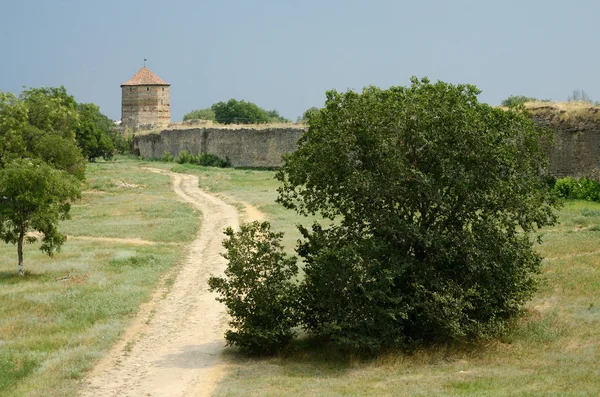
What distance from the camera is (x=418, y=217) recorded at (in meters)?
13.1

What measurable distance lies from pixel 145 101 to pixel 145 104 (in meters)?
0.31

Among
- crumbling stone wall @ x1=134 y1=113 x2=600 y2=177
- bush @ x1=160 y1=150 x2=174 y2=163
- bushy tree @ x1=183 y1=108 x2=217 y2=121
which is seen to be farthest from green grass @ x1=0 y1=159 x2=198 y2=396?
bushy tree @ x1=183 y1=108 x2=217 y2=121

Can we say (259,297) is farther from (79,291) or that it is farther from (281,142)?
(281,142)

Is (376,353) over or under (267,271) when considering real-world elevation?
under

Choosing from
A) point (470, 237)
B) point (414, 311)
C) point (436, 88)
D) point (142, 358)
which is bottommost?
point (142, 358)

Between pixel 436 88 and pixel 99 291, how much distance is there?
8815 millimetres

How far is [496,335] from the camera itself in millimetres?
12492

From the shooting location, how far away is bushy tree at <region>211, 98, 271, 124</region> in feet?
329

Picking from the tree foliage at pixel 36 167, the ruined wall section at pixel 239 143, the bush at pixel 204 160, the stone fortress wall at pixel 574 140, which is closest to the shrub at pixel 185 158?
the bush at pixel 204 160

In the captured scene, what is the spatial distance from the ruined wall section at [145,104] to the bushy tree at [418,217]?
69136 millimetres

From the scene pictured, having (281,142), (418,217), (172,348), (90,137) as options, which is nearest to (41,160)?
(172,348)

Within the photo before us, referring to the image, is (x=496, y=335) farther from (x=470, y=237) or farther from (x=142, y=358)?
(x=142, y=358)

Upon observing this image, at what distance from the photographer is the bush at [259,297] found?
12703 millimetres

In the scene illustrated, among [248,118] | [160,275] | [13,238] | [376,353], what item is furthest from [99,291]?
[248,118]
